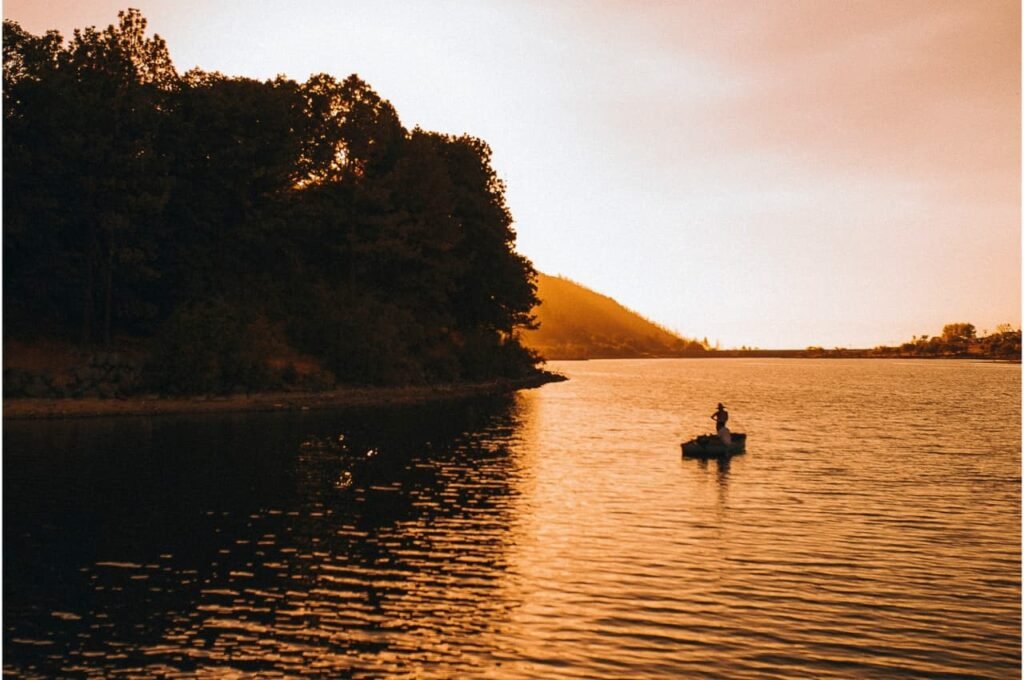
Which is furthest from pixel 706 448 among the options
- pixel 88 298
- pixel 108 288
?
pixel 88 298

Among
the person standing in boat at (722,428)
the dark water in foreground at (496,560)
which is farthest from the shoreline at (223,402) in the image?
the person standing in boat at (722,428)

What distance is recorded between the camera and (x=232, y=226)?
314ft

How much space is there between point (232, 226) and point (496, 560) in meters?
75.9

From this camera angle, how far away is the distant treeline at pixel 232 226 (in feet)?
257

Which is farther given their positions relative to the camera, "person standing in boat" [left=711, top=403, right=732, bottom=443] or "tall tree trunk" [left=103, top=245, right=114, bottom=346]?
"tall tree trunk" [left=103, top=245, right=114, bottom=346]

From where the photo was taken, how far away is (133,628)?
2159 cm

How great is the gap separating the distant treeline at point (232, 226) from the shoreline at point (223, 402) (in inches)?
79.0

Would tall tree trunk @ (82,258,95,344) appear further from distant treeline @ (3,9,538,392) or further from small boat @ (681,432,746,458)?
small boat @ (681,432,746,458)

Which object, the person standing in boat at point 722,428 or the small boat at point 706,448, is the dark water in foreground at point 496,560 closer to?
the small boat at point 706,448

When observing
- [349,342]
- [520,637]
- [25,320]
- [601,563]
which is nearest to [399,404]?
[349,342]

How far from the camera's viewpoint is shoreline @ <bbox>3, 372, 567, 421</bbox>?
70.3m

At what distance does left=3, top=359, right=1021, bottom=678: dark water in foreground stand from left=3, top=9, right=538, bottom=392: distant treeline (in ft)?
80.2

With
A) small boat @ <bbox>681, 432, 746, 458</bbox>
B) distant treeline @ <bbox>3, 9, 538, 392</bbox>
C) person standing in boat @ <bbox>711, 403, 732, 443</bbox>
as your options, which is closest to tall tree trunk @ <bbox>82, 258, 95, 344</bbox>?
distant treeline @ <bbox>3, 9, 538, 392</bbox>

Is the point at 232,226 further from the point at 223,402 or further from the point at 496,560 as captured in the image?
the point at 496,560
